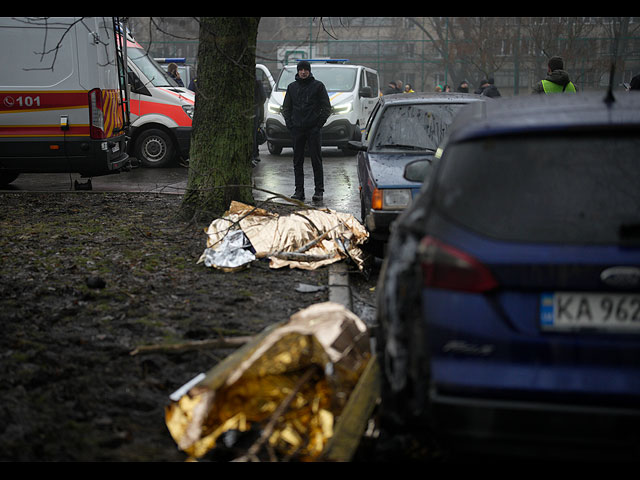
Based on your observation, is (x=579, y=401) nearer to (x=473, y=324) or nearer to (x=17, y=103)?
(x=473, y=324)

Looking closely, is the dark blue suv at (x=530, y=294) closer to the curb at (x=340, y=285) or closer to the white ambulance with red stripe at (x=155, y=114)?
the curb at (x=340, y=285)

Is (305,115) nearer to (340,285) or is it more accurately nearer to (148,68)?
(340,285)

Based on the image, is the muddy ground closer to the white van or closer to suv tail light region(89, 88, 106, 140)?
suv tail light region(89, 88, 106, 140)

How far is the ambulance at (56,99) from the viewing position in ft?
35.2

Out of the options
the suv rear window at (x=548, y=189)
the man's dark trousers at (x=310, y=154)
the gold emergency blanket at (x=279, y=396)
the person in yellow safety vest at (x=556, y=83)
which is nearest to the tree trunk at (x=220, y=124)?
the man's dark trousers at (x=310, y=154)

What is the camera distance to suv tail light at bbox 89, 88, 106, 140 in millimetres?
10822

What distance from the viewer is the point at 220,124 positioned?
864 centimetres

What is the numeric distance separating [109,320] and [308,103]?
6354 mm

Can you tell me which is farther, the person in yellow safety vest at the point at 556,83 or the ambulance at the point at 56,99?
the ambulance at the point at 56,99

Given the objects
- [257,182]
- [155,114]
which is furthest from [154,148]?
[257,182]

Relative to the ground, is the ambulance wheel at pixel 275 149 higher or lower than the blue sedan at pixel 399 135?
lower

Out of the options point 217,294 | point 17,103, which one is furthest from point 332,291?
point 17,103

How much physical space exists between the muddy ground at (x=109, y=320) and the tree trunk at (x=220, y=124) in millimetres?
447
